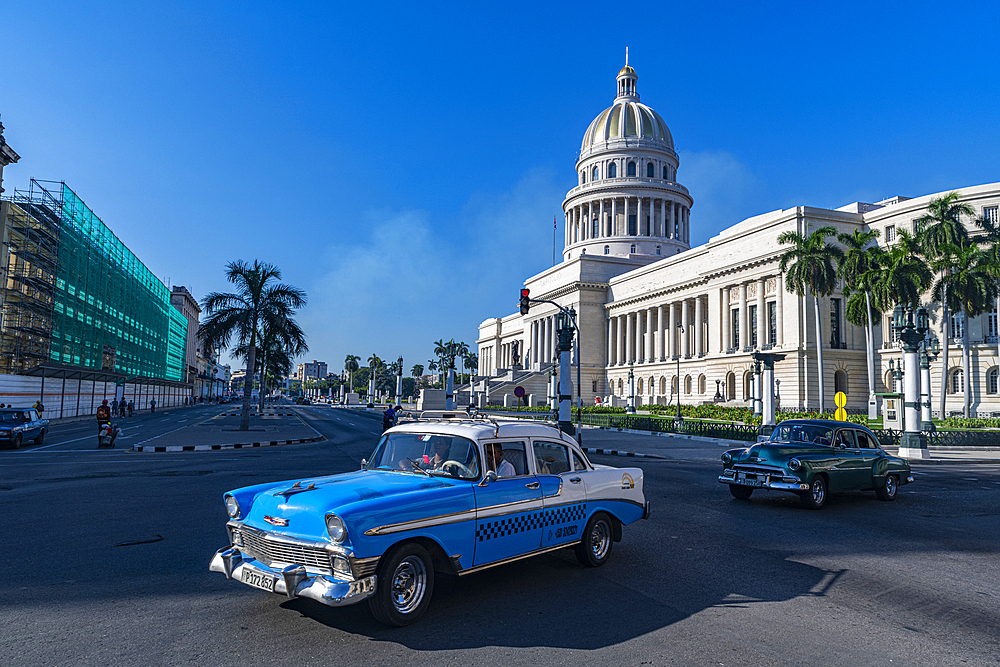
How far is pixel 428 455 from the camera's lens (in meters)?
6.30

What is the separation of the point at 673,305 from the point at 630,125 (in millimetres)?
34424

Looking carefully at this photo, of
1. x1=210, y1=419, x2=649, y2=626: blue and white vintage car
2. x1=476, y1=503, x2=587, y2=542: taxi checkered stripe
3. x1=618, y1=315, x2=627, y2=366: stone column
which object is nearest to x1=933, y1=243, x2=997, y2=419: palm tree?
x1=618, y1=315, x2=627, y2=366: stone column

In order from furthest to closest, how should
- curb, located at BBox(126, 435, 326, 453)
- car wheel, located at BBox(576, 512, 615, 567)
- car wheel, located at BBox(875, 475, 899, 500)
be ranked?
curb, located at BBox(126, 435, 326, 453)
car wheel, located at BBox(875, 475, 899, 500)
car wheel, located at BBox(576, 512, 615, 567)

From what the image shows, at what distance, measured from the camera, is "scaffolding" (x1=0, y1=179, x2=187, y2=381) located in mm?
40500

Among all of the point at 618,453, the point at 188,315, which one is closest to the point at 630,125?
the point at 618,453

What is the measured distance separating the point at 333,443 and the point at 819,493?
19.8 metres

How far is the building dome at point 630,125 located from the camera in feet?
307

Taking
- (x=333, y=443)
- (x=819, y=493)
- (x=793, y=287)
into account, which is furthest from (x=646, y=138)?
(x=819, y=493)

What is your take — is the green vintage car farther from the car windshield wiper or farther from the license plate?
the license plate

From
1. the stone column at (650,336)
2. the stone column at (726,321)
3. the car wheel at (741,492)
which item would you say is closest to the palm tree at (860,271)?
the stone column at (726,321)

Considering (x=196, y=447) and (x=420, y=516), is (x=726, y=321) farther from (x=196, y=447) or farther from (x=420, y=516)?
(x=420, y=516)

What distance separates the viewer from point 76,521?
924cm

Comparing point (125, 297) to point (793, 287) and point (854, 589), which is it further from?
point (854, 589)

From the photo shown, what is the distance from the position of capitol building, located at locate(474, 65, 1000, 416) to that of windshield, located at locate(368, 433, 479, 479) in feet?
169
